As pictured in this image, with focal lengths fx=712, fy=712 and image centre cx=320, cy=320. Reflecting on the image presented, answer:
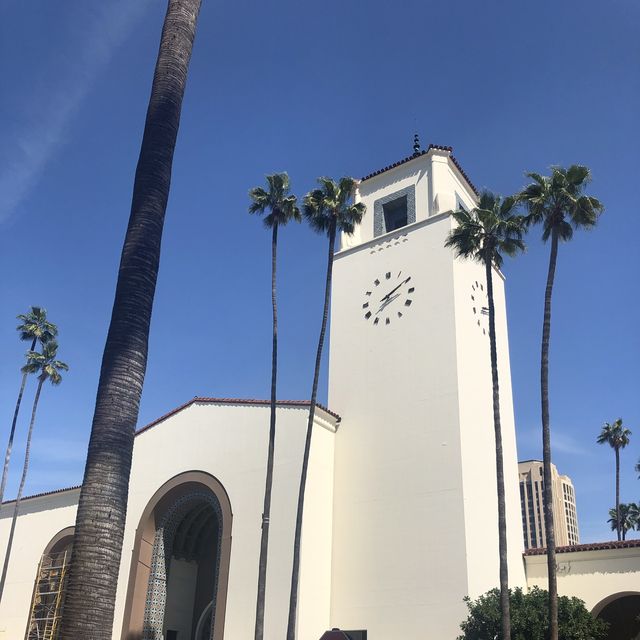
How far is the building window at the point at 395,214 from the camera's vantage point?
32.1m

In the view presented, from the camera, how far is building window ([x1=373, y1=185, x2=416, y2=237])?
31.3 metres

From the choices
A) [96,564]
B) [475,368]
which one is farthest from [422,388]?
[96,564]

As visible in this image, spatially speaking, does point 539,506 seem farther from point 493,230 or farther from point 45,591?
point 493,230

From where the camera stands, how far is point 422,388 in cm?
2655

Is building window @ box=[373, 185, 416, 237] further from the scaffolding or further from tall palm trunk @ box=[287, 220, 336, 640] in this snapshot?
the scaffolding

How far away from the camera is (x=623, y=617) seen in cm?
2623

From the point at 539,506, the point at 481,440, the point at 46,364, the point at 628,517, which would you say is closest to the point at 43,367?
the point at 46,364

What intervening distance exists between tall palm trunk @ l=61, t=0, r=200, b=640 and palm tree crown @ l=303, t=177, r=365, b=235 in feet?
37.5

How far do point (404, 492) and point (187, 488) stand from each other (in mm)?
8491

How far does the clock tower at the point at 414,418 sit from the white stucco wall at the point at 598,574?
1822 mm

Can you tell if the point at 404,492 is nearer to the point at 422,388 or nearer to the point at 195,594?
the point at 422,388

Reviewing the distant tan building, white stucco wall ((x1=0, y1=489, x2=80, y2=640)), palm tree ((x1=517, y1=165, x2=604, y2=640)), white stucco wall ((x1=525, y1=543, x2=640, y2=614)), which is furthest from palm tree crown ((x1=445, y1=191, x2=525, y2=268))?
the distant tan building

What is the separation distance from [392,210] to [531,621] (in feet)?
61.1

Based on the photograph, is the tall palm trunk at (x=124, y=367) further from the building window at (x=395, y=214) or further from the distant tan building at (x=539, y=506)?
the distant tan building at (x=539, y=506)
